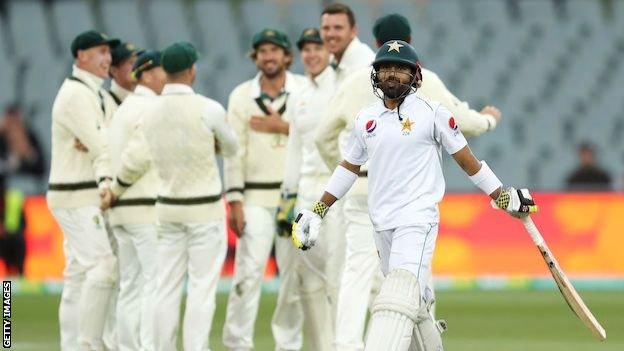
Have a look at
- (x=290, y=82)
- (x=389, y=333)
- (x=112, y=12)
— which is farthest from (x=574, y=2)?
(x=389, y=333)

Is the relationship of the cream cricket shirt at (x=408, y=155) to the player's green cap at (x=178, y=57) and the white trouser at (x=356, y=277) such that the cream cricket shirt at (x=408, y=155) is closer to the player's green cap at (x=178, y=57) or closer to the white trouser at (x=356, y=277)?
the white trouser at (x=356, y=277)

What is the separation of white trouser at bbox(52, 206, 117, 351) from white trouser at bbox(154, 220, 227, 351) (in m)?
0.57

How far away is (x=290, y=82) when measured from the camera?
10117 millimetres

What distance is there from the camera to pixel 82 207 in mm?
9172

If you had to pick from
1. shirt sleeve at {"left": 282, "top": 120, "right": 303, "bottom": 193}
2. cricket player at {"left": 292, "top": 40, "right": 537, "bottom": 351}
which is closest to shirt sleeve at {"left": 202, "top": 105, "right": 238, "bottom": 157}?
shirt sleeve at {"left": 282, "top": 120, "right": 303, "bottom": 193}

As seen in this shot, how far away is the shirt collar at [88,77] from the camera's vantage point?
9352mm

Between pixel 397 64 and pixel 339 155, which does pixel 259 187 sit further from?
pixel 397 64

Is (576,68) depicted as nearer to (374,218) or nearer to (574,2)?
(574,2)

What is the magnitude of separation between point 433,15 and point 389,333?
1642 cm

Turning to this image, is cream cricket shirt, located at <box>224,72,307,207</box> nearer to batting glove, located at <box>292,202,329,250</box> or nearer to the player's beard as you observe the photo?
batting glove, located at <box>292,202,329,250</box>

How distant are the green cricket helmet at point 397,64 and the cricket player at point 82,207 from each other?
2527mm

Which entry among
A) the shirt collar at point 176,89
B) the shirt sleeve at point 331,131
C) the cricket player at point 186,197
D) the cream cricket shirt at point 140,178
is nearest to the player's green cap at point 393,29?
the shirt sleeve at point 331,131

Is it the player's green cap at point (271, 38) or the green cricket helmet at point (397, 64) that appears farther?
the player's green cap at point (271, 38)

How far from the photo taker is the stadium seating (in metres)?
20.6
